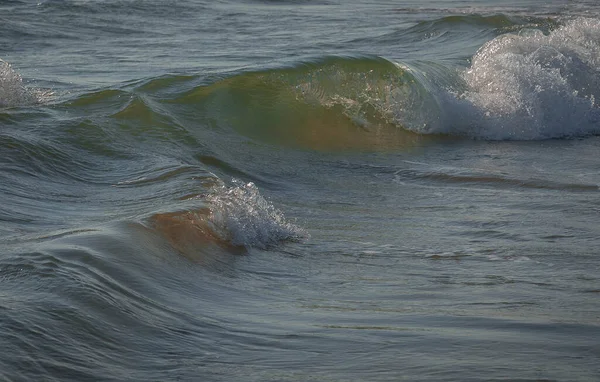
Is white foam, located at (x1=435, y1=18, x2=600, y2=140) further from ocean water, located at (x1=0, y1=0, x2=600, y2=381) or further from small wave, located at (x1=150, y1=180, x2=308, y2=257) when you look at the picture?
small wave, located at (x1=150, y1=180, x2=308, y2=257)

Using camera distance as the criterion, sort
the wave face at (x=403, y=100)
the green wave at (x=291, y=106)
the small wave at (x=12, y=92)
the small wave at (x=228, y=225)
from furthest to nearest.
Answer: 1. the wave face at (x=403, y=100)
2. the green wave at (x=291, y=106)
3. the small wave at (x=12, y=92)
4. the small wave at (x=228, y=225)

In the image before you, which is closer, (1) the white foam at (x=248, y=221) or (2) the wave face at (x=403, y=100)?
(1) the white foam at (x=248, y=221)

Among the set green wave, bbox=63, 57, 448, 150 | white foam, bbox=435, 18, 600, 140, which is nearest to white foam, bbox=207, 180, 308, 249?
green wave, bbox=63, 57, 448, 150

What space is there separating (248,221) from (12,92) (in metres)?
4.77

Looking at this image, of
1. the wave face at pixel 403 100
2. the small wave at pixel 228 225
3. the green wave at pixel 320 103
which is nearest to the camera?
the small wave at pixel 228 225

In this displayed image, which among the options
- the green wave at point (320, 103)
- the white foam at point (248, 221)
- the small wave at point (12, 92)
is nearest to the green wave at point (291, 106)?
the green wave at point (320, 103)

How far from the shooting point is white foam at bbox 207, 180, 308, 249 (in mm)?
6219

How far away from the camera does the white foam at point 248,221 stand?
622cm

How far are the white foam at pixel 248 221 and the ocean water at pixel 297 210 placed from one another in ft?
0.06

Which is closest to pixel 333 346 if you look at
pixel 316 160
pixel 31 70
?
pixel 316 160

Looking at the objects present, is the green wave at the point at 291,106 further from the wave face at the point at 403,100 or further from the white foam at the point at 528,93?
the white foam at the point at 528,93

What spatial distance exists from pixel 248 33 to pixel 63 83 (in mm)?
6912

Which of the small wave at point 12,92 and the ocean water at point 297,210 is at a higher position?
the small wave at point 12,92

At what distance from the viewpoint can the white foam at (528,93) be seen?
11891mm
